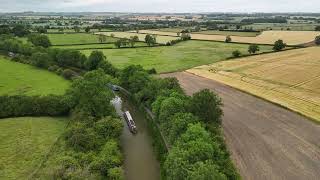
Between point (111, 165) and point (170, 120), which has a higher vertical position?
point (170, 120)

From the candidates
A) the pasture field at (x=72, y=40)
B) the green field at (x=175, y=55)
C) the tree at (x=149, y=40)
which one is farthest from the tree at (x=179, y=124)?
the pasture field at (x=72, y=40)

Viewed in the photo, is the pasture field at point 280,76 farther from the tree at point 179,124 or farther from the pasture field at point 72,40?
the pasture field at point 72,40

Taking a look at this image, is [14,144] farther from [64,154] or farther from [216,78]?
[216,78]

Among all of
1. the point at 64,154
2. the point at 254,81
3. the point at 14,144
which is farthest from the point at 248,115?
the point at 14,144

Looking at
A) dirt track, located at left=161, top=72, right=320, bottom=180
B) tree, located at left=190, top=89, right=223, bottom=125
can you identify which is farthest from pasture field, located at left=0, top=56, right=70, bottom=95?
dirt track, located at left=161, top=72, right=320, bottom=180

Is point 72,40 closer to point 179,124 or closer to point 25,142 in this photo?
point 25,142

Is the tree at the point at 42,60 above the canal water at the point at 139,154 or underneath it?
above

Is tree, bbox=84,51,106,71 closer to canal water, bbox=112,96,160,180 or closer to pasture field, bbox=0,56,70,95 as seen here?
pasture field, bbox=0,56,70,95
